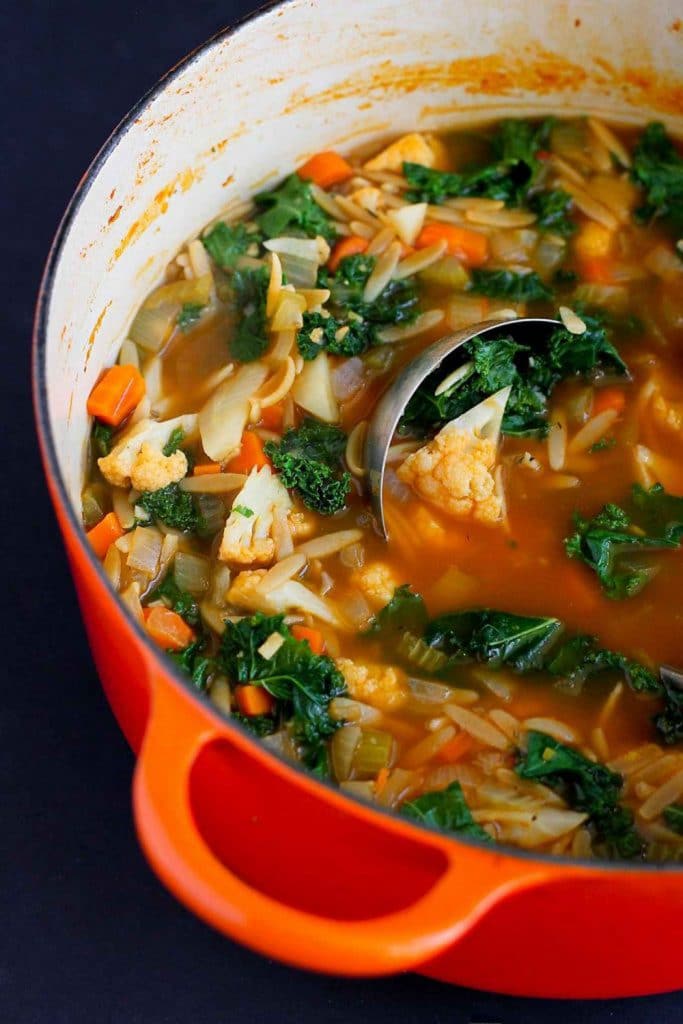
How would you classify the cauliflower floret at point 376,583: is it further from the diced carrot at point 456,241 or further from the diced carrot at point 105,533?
the diced carrot at point 456,241

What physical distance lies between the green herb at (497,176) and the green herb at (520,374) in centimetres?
56

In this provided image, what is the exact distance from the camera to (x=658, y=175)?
12.8 ft

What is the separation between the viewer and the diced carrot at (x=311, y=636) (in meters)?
3.01

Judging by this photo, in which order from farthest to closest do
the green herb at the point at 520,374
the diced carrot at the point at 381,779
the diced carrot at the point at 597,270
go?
the diced carrot at the point at 597,270 → the green herb at the point at 520,374 → the diced carrot at the point at 381,779

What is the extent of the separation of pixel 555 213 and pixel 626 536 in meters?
1.17

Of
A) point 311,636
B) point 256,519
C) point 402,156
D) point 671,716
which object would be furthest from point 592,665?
point 402,156

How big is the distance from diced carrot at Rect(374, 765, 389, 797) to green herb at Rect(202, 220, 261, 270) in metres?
1.59

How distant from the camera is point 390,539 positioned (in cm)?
327

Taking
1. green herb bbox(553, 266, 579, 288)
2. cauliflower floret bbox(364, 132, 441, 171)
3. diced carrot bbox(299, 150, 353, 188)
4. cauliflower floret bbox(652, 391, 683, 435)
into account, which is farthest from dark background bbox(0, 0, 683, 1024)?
green herb bbox(553, 266, 579, 288)

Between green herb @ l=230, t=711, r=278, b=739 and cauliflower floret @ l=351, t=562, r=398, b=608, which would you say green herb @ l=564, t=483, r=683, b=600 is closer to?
cauliflower floret @ l=351, t=562, r=398, b=608

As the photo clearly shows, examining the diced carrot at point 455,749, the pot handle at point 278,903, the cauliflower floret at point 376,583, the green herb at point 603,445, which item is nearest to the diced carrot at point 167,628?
the cauliflower floret at point 376,583

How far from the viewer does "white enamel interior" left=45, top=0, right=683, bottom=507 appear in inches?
126

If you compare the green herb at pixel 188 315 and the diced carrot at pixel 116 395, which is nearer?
the diced carrot at pixel 116 395

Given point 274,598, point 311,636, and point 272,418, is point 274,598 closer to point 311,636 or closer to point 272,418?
point 311,636
